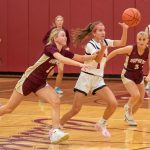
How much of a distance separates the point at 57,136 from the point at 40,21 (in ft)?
40.4

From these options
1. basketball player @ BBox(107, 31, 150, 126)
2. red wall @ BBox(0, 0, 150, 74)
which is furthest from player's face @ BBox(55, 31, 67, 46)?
red wall @ BBox(0, 0, 150, 74)

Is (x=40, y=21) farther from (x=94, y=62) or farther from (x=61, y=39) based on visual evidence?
(x=61, y=39)

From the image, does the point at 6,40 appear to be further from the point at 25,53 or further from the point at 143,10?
the point at 143,10

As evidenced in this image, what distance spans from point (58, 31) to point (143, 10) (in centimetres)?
1037

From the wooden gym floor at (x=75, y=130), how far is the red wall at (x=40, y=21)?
604 cm

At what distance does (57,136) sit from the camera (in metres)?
7.18

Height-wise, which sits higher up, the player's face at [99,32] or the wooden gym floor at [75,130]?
the player's face at [99,32]

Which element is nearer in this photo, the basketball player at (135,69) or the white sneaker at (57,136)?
the white sneaker at (57,136)

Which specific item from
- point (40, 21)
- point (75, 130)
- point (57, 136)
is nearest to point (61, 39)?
point (57, 136)

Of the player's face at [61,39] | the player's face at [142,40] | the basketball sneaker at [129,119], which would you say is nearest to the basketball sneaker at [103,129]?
the basketball sneaker at [129,119]

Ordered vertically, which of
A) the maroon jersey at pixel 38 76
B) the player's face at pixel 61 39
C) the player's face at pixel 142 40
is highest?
the player's face at pixel 61 39

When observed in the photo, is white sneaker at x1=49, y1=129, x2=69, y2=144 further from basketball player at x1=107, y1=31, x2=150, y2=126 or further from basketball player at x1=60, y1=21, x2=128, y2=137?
basketball player at x1=107, y1=31, x2=150, y2=126

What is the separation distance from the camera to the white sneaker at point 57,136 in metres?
7.16

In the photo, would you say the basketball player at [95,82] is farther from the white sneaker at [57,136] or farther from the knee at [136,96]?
the knee at [136,96]
